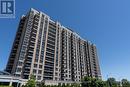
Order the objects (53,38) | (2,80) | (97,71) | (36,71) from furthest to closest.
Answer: (97,71)
(53,38)
(36,71)
(2,80)

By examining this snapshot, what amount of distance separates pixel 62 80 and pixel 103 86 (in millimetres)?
32201

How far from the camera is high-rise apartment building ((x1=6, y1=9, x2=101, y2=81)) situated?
260ft

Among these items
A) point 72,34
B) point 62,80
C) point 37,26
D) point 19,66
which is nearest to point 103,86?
point 62,80

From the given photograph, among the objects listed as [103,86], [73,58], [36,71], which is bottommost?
[103,86]

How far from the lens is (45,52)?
3553 inches

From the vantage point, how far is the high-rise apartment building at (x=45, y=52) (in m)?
79.4

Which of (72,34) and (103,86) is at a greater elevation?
(72,34)

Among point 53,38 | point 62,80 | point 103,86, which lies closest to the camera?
point 103,86

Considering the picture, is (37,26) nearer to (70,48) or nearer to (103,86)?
(70,48)

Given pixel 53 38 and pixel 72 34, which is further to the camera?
pixel 72 34

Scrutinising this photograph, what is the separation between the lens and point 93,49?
150 metres

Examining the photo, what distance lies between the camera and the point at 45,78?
85375mm

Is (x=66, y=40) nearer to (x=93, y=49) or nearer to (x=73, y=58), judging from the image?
(x=73, y=58)

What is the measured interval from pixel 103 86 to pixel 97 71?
2991 inches
